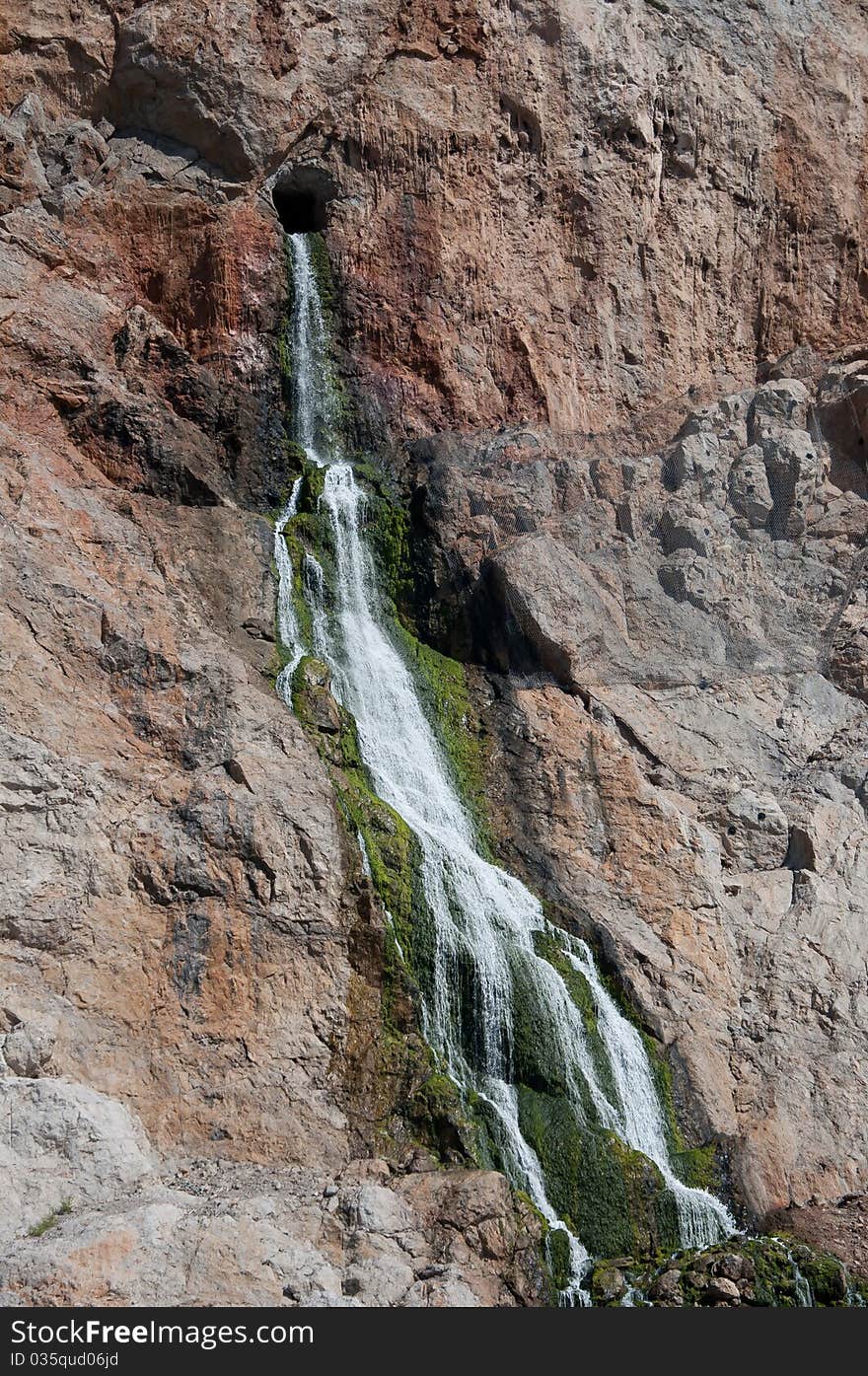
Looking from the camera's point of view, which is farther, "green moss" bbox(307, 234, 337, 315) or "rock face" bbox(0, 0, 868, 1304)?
"green moss" bbox(307, 234, 337, 315)

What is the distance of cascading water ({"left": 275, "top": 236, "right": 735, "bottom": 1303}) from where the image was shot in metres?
20.7

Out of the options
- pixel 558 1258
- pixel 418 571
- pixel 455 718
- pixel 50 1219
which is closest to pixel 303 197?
pixel 418 571

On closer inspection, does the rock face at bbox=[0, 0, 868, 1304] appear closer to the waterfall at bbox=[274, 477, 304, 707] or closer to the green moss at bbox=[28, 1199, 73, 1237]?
the green moss at bbox=[28, 1199, 73, 1237]

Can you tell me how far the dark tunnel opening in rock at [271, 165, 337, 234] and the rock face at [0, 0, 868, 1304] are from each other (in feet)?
0.30

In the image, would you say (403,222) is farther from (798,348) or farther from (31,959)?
(31,959)

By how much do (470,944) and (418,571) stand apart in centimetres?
796

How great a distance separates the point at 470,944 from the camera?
21609 mm

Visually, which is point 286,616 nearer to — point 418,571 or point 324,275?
point 418,571

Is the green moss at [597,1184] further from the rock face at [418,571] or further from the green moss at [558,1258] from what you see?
the rock face at [418,571]

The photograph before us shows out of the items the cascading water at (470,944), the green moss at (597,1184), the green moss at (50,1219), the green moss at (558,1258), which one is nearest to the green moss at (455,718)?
the cascading water at (470,944)

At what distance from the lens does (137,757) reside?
67.6 feet

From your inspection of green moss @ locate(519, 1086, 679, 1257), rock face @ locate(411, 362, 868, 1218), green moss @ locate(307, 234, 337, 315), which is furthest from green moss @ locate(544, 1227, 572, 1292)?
green moss @ locate(307, 234, 337, 315)

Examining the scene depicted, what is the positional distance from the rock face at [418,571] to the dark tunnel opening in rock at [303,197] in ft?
0.30

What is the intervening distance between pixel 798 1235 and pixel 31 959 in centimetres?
1034
